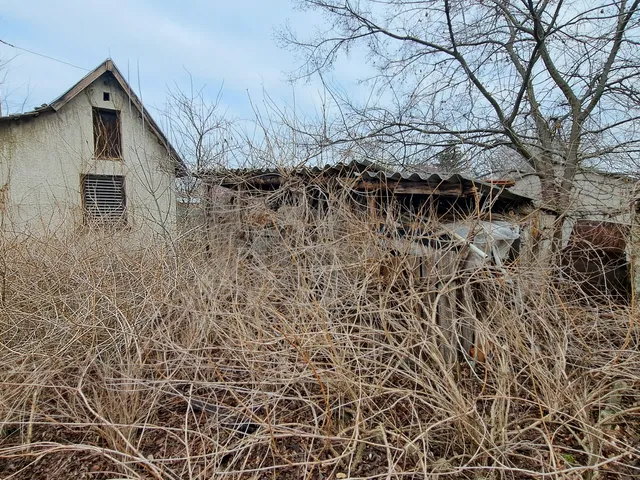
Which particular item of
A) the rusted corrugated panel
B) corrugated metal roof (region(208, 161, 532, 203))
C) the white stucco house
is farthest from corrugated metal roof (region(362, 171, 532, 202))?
the white stucco house

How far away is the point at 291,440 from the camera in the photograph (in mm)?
2795

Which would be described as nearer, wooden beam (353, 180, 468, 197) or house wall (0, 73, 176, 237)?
wooden beam (353, 180, 468, 197)

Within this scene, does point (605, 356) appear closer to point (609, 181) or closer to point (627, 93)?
point (609, 181)

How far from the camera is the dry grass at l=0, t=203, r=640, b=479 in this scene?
93.8 inches

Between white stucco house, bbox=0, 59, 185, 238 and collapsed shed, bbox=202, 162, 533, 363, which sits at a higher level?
white stucco house, bbox=0, 59, 185, 238

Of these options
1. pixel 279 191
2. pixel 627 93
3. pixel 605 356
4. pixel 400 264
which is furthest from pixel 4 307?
pixel 627 93

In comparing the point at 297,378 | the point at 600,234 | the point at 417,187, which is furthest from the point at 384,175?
the point at 600,234

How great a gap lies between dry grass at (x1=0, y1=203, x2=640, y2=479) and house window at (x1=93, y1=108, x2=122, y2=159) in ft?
26.7

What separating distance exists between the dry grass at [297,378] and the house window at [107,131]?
8147 mm

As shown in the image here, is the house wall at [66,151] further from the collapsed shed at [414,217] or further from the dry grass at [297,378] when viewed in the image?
the dry grass at [297,378]

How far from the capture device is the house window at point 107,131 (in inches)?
442

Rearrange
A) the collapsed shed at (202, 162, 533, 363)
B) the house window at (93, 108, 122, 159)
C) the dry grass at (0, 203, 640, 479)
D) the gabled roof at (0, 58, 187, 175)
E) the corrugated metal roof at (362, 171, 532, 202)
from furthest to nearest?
the house window at (93, 108, 122, 159), the gabled roof at (0, 58, 187, 175), the corrugated metal roof at (362, 171, 532, 202), the collapsed shed at (202, 162, 533, 363), the dry grass at (0, 203, 640, 479)

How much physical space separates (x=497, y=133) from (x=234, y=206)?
654 centimetres

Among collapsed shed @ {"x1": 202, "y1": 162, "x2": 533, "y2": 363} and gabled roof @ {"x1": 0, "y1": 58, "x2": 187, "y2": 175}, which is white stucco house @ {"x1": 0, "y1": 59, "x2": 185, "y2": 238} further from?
collapsed shed @ {"x1": 202, "y1": 162, "x2": 533, "y2": 363}
